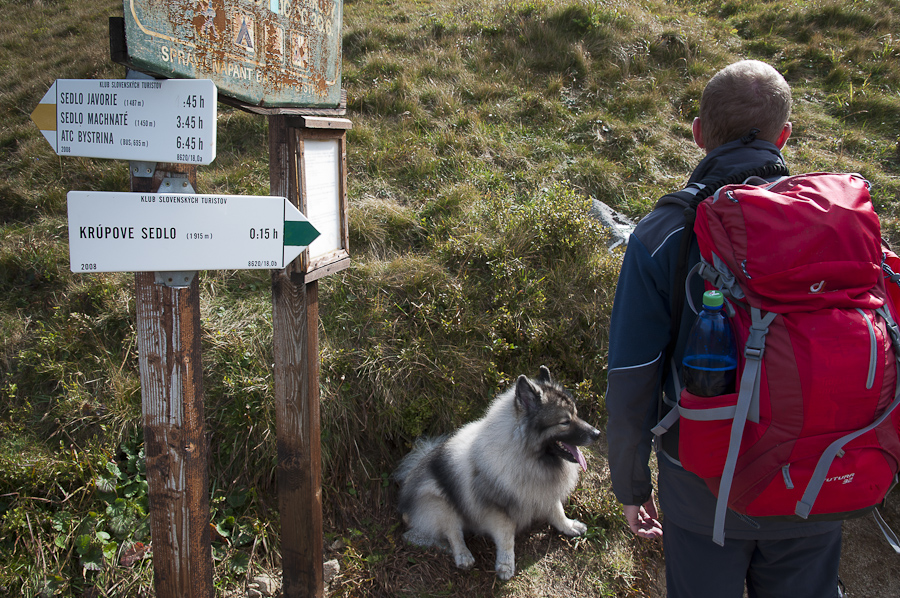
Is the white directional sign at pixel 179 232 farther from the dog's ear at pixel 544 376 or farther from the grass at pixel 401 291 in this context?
the grass at pixel 401 291

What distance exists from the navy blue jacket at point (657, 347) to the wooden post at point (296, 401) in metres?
1.45

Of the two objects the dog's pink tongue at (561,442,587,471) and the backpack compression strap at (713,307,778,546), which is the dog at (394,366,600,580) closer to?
the dog's pink tongue at (561,442,587,471)

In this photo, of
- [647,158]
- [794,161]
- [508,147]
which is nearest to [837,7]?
[794,161]

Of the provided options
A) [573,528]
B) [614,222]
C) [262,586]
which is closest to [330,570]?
[262,586]

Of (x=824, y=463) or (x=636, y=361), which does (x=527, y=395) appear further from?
(x=824, y=463)

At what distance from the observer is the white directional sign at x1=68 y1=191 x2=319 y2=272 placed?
1.51 metres

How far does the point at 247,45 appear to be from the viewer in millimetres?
1876

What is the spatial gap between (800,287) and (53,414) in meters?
4.50

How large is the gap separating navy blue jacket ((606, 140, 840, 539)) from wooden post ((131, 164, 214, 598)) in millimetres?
1662

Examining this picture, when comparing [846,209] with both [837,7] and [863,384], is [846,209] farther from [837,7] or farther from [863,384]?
[837,7]

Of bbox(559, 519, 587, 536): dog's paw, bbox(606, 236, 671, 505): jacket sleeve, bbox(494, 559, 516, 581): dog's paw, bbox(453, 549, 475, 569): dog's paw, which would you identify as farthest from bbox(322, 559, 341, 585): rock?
bbox(606, 236, 671, 505): jacket sleeve

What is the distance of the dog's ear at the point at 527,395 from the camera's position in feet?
10.2

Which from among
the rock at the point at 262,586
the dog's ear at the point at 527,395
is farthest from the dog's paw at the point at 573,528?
the rock at the point at 262,586

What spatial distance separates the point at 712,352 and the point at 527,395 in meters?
1.72
